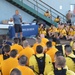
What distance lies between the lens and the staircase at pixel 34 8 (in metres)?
18.7

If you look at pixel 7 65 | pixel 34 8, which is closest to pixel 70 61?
pixel 7 65

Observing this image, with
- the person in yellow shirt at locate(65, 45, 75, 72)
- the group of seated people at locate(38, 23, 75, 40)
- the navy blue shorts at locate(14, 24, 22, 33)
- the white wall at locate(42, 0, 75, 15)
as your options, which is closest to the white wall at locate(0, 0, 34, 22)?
the group of seated people at locate(38, 23, 75, 40)

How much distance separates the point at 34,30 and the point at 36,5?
501 centimetres

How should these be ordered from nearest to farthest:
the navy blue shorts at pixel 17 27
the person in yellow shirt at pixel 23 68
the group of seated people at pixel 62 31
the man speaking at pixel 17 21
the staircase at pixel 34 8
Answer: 1. the person in yellow shirt at pixel 23 68
2. the man speaking at pixel 17 21
3. the navy blue shorts at pixel 17 27
4. the group of seated people at pixel 62 31
5. the staircase at pixel 34 8

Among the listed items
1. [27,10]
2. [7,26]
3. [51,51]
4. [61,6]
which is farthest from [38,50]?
[61,6]

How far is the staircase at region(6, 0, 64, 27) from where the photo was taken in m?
18.7

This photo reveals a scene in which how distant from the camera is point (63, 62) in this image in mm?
4301

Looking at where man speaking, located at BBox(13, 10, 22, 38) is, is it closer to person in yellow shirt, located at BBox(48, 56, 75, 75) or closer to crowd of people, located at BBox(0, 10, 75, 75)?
crowd of people, located at BBox(0, 10, 75, 75)

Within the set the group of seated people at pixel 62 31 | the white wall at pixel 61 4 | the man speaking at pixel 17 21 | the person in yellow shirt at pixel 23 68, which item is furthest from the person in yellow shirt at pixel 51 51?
the white wall at pixel 61 4

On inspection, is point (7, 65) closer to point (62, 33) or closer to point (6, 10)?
point (62, 33)

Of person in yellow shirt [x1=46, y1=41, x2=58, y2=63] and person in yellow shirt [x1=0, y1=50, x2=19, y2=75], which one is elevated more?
person in yellow shirt [x1=46, y1=41, x2=58, y2=63]

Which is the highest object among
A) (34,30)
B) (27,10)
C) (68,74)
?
(27,10)

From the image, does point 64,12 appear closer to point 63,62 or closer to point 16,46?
point 16,46

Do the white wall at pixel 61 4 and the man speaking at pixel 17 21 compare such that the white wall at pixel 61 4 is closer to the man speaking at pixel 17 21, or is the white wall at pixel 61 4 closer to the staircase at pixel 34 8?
the staircase at pixel 34 8
